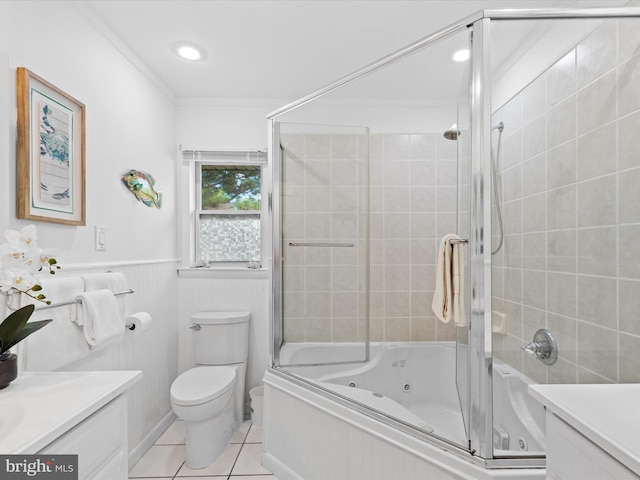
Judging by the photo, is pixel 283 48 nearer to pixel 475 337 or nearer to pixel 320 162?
pixel 320 162

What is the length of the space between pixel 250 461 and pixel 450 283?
62.3 inches

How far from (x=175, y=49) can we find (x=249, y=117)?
0.72 m

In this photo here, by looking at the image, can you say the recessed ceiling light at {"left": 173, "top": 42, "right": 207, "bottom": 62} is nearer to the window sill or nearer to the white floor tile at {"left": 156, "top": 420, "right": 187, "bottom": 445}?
the window sill

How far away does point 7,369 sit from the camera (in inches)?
36.6

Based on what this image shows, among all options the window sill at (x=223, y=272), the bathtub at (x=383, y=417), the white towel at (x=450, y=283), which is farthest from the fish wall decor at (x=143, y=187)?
the white towel at (x=450, y=283)

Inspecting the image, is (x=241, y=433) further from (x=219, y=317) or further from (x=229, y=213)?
(x=229, y=213)

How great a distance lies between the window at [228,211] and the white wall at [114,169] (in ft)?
0.76

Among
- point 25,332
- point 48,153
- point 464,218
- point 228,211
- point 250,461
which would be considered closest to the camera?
point 25,332

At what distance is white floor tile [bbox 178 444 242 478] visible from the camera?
1.79 m

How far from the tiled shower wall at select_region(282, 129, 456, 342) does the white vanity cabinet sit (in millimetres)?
1017

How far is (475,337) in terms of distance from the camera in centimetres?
110

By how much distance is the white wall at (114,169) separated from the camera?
1222 mm

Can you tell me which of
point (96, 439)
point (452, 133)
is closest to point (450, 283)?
point (452, 133)

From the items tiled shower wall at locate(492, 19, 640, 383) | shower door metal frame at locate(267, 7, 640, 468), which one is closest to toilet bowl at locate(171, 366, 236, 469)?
shower door metal frame at locate(267, 7, 640, 468)
